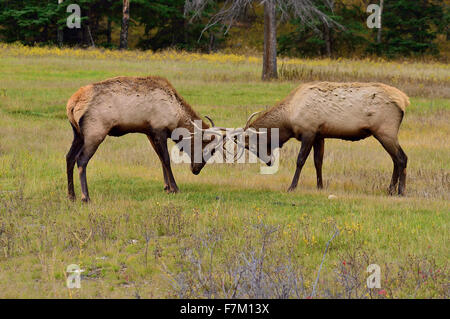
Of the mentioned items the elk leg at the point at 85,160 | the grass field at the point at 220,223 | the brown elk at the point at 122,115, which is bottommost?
the grass field at the point at 220,223

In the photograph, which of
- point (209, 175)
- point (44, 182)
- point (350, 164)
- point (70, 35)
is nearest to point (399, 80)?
point (350, 164)

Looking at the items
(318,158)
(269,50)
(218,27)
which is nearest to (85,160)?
(318,158)

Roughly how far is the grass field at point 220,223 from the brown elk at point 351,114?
77 cm

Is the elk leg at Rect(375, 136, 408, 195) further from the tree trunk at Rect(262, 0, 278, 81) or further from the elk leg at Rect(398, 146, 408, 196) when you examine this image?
the tree trunk at Rect(262, 0, 278, 81)

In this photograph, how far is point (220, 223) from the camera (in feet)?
27.3

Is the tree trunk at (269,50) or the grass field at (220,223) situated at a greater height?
the tree trunk at (269,50)

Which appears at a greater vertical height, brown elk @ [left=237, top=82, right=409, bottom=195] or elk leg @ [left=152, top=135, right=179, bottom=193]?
brown elk @ [left=237, top=82, right=409, bottom=195]

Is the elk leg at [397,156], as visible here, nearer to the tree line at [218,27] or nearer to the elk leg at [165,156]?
the elk leg at [165,156]

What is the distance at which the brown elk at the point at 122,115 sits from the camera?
9641 millimetres

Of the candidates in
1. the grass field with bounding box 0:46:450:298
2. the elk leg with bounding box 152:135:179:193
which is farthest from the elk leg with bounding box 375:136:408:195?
the elk leg with bounding box 152:135:179:193

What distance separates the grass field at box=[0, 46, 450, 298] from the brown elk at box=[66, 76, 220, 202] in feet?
2.22

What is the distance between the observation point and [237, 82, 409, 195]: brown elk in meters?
10.6

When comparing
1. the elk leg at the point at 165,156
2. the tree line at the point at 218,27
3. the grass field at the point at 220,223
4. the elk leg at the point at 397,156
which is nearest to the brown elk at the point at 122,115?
the elk leg at the point at 165,156

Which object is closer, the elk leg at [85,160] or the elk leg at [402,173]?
the elk leg at [85,160]
